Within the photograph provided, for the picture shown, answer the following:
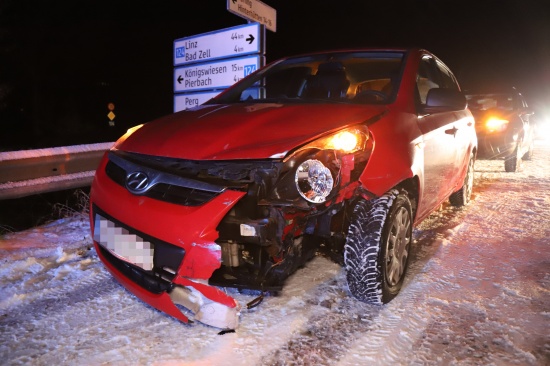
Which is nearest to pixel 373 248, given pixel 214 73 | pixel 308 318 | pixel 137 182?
pixel 308 318

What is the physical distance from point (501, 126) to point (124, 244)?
702cm

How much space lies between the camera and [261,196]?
2000 millimetres

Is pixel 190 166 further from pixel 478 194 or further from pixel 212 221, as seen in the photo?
pixel 478 194

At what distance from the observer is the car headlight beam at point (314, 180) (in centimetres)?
203

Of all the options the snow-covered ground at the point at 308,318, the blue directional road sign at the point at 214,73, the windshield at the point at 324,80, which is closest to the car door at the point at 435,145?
the windshield at the point at 324,80

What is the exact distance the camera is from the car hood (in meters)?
2.13

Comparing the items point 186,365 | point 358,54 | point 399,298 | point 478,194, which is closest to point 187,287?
point 186,365

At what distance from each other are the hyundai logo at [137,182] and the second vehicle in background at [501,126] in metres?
6.24

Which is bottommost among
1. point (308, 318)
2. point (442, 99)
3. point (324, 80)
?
point (308, 318)

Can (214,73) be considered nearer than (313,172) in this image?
No

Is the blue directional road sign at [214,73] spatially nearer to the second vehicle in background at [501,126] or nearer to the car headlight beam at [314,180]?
the second vehicle in background at [501,126]

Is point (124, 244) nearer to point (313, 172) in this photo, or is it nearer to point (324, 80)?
point (313, 172)

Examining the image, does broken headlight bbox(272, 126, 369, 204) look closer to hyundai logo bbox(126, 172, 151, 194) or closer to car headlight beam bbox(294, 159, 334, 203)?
car headlight beam bbox(294, 159, 334, 203)

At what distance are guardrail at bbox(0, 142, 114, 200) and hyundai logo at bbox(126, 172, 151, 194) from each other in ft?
7.17
